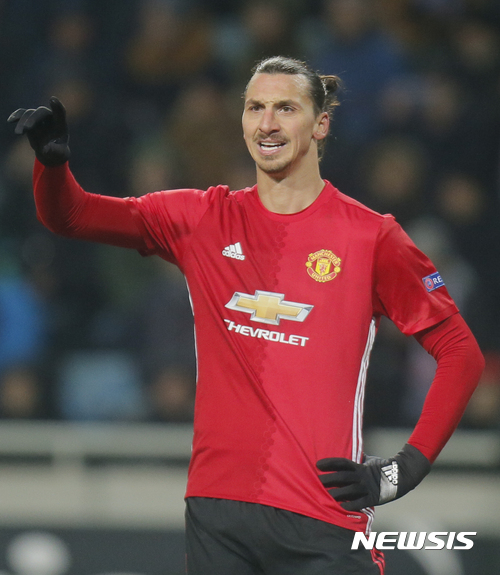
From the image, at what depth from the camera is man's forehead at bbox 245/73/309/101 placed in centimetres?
282

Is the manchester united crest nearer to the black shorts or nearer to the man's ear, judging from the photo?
the man's ear

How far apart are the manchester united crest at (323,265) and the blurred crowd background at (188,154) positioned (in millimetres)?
2597

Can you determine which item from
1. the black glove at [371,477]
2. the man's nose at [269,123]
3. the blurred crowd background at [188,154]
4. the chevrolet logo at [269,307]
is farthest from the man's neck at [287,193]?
the blurred crowd background at [188,154]

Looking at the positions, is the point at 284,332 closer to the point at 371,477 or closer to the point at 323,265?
the point at 323,265

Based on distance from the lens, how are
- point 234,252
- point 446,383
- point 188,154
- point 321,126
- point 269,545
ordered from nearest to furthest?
point 269,545 < point 446,383 < point 234,252 < point 321,126 < point 188,154

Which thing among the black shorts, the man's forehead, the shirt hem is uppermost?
the man's forehead

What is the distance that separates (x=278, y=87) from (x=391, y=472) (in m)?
1.17

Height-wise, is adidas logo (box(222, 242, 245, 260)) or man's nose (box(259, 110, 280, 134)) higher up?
man's nose (box(259, 110, 280, 134))

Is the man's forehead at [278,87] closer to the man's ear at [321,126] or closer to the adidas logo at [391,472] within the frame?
the man's ear at [321,126]

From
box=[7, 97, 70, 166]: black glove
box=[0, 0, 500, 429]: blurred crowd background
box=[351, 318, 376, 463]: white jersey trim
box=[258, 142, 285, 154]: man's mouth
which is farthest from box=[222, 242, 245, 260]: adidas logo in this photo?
box=[0, 0, 500, 429]: blurred crowd background

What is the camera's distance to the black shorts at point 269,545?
8.27ft

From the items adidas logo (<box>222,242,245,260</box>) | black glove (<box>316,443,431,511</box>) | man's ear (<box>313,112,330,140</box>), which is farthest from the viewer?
man's ear (<box>313,112,330,140</box>)

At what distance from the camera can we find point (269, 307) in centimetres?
268

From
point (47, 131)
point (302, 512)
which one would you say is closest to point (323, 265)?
point (302, 512)
